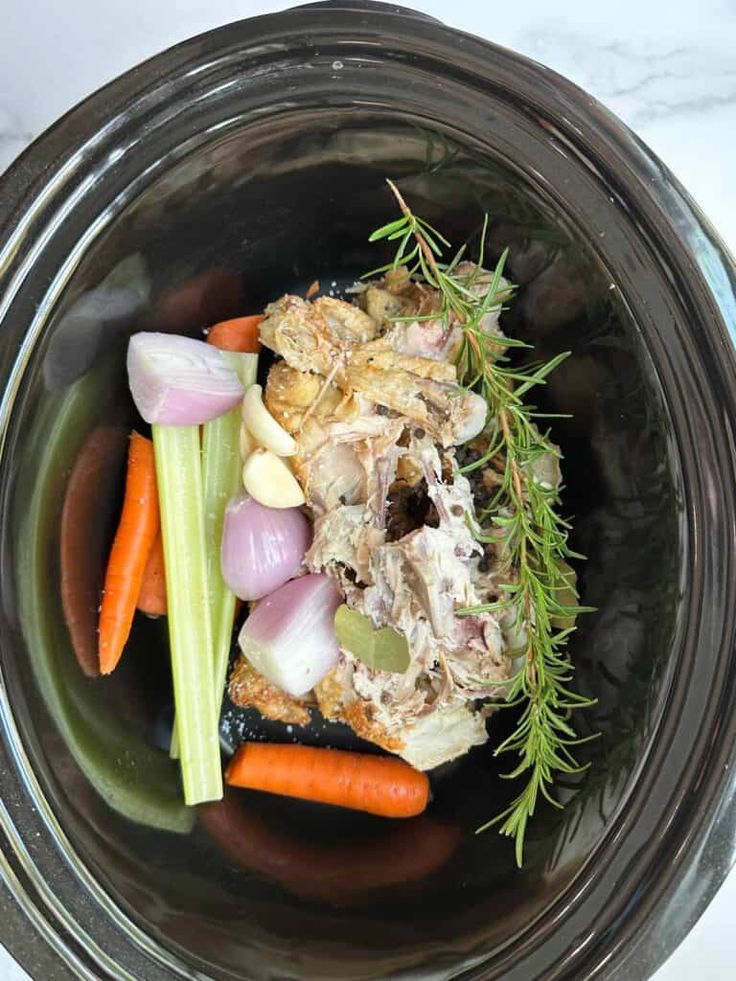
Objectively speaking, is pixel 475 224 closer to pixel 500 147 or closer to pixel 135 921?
pixel 500 147

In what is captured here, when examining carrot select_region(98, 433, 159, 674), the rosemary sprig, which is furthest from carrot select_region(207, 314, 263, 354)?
the rosemary sprig

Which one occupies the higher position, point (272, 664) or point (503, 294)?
point (503, 294)

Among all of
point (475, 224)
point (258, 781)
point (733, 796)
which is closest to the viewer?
point (733, 796)

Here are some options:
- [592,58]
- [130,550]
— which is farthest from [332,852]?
[592,58]

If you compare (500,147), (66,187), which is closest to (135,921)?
(66,187)

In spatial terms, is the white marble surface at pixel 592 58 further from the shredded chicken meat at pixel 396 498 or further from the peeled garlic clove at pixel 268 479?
the peeled garlic clove at pixel 268 479

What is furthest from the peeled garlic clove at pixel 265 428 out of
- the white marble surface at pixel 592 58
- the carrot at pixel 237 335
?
the white marble surface at pixel 592 58

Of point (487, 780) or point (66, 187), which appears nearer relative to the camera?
point (66, 187)

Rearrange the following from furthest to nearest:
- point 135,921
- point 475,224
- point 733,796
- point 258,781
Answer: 1. point 258,781
2. point 475,224
3. point 135,921
4. point 733,796
